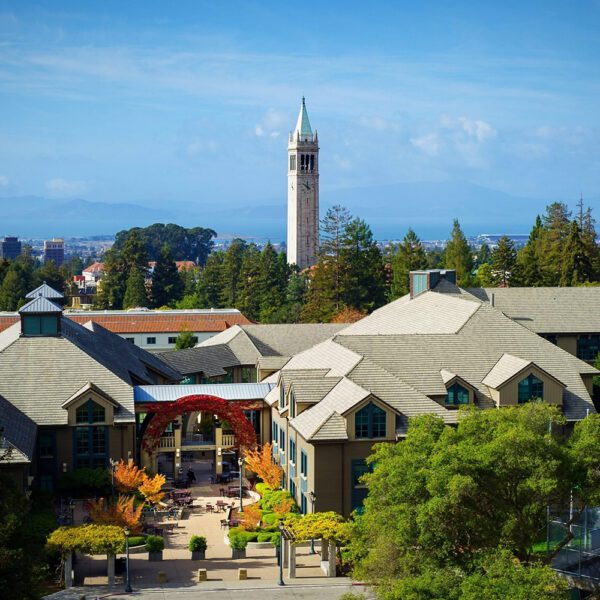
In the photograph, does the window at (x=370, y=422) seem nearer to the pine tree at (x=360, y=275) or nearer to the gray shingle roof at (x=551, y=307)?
the gray shingle roof at (x=551, y=307)

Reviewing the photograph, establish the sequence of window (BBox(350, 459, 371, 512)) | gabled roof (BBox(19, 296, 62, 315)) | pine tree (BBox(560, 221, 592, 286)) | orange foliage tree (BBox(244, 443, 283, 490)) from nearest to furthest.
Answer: window (BBox(350, 459, 371, 512)) → orange foliage tree (BBox(244, 443, 283, 490)) → gabled roof (BBox(19, 296, 62, 315)) → pine tree (BBox(560, 221, 592, 286))

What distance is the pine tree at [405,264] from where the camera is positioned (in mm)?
104938

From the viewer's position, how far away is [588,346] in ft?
234

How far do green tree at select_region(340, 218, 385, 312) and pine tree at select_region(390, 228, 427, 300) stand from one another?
1.55 metres

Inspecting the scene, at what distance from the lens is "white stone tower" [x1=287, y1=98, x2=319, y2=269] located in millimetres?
188625

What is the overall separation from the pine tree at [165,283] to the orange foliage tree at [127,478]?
81.7 meters

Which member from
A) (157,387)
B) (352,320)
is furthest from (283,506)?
(352,320)

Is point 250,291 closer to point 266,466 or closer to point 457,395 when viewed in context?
point 266,466

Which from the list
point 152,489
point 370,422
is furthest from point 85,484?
point 370,422

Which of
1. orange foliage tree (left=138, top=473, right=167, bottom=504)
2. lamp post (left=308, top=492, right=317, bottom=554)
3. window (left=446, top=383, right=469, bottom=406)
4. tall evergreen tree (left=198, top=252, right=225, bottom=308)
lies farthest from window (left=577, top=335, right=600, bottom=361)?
tall evergreen tree (left=198, top=252, right=225, bottom=308)

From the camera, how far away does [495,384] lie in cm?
5241

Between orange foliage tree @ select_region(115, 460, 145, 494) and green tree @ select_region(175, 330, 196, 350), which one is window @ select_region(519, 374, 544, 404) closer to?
orange foliage tree @ select_region(115, 460, 145, 494)

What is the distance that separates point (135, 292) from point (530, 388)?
78774mm

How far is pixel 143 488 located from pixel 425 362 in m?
13.8
